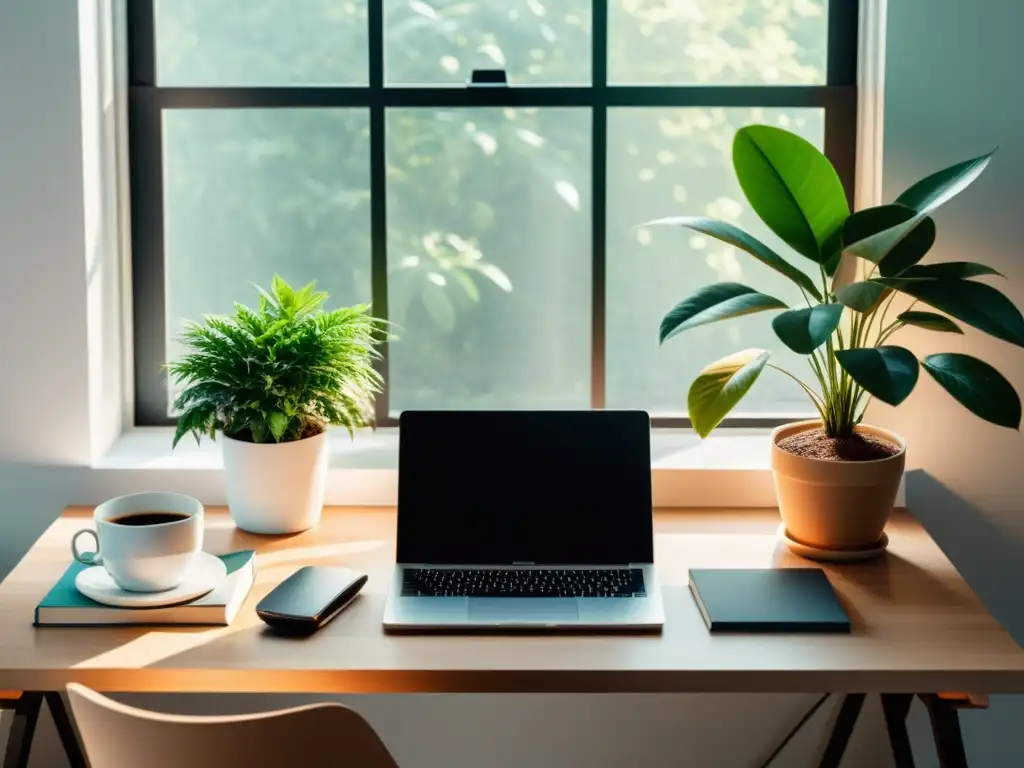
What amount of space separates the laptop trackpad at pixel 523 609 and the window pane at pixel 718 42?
1.06 metres

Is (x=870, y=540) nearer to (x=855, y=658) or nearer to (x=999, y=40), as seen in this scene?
(x=855, y=658)

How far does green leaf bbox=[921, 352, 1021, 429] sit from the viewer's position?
1590 mm

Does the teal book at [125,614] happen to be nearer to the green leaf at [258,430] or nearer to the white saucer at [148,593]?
the white saucer at [148,593]

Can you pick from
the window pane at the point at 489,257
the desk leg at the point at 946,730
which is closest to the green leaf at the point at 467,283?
the window pane at the point at 489,257

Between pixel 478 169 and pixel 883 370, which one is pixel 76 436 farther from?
pixel 883 370

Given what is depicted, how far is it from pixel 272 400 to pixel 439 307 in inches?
20.2

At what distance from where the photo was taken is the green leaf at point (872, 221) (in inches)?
65.2

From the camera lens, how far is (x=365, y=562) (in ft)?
5.82

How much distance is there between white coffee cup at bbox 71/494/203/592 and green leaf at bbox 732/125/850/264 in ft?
3.04

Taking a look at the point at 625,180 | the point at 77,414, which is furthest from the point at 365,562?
the point at 625,180

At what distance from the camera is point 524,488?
1.75 m

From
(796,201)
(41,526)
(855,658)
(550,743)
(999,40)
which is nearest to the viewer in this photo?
(855,658)

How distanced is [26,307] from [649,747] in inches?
53.9

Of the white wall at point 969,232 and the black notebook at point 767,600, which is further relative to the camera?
the white wall at point 969,232
